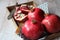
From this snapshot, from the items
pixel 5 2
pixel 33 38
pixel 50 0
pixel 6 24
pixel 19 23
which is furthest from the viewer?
pixel 5 2

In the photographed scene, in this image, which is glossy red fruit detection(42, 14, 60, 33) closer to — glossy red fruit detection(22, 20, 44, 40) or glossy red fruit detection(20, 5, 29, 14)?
glossy red fruit detection(22, 20, 44, 40)

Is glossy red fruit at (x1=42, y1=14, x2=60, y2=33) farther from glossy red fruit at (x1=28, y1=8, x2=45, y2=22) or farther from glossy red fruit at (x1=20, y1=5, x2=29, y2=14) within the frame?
glossy red fruit at (x1=20, y1=5, x2=29, y2=14)

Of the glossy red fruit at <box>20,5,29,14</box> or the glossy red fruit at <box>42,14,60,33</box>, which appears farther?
the glossy red fruit at <box>20,5,29,14</box>

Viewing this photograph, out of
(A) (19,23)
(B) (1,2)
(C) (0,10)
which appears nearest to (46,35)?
(A) (19,23)

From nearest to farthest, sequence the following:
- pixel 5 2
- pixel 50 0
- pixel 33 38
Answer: pixel 33 38
pixel 50 0
pixel 5 2

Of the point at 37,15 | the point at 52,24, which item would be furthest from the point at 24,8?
the point at 52,24

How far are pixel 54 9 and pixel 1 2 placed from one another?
1.64 feet

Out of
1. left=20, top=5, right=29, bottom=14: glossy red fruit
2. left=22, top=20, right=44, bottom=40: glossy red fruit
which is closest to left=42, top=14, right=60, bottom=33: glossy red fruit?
left=22, top=20, right=44, bottom=40: glossy red fruit

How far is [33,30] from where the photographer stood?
77 centimetres

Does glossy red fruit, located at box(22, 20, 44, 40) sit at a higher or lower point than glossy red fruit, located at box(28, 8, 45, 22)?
lower

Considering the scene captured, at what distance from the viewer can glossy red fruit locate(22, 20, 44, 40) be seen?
30.3 inches

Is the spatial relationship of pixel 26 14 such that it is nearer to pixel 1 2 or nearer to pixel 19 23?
pixel 19 23

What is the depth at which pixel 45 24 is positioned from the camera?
2.63 ft

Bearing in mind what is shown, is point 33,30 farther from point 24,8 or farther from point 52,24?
point 24,8
